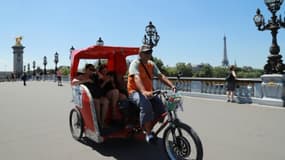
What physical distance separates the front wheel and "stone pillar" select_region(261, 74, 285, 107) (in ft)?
29.2

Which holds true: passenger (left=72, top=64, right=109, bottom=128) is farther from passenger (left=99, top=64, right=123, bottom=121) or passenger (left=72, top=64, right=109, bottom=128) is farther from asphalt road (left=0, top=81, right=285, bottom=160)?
asphalt road (left=0, top=81, right=285, bottom=160)

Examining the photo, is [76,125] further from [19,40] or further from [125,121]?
[19,40]

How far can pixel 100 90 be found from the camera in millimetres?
6523

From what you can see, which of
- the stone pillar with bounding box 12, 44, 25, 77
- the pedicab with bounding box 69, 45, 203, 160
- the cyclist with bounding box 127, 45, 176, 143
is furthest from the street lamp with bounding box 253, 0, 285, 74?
the stone pillar with bounding box 12, 44, 25, 77

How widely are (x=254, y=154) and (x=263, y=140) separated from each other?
1.26 meters

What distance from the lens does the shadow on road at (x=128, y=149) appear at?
538 cm

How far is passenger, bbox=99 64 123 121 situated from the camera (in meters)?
6.16

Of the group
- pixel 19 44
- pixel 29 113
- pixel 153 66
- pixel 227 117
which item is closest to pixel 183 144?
pixel 153 66

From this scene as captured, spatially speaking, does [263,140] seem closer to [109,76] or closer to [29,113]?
[109,76]

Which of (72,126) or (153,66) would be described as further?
(72,126)

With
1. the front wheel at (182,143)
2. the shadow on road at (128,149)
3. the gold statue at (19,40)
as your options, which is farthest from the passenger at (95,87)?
the gold statue at (19,40)

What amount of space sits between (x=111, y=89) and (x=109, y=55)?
1.17 metres

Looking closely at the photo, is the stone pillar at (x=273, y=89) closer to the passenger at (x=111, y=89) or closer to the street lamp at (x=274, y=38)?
the street lamp at (x=274, y=38)

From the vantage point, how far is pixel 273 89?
12781 millimetres
